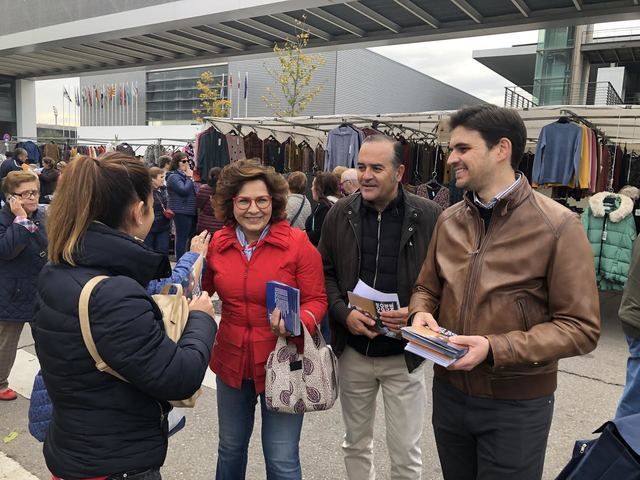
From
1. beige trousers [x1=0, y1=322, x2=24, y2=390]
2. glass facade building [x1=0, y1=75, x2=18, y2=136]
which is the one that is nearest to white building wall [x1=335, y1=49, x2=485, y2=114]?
glass facade building [x1=0, y1=75, x2=18, y2=136]

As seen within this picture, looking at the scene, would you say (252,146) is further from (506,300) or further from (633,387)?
(506,300)

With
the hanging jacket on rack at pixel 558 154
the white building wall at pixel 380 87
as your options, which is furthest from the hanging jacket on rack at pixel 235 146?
the white building wall at pixel 380 87

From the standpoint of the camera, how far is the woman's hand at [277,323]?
2.26 metres

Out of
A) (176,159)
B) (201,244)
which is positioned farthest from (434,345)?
(176,159)

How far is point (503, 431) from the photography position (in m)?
1.85

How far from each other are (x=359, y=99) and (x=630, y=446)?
144 feet

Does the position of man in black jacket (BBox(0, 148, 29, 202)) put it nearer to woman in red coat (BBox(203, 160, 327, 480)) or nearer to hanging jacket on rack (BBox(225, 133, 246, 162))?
hanging jacket on rack (BBox(225, 133, 246, 162))

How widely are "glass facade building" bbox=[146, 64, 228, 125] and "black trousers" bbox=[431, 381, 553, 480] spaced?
51.4 m

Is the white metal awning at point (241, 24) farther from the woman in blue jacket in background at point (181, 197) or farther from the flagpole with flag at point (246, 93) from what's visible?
the flagpole with flag at point (246, 93)

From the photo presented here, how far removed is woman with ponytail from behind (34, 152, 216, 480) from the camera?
1.53 metres

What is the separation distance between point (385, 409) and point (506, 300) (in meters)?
1.14

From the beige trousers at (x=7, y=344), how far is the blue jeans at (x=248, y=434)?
2408mm

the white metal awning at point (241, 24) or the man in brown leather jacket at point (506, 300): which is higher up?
the white metal awning at point (241, 24)

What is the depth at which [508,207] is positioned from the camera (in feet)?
6.07
